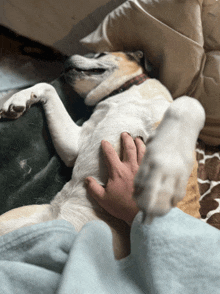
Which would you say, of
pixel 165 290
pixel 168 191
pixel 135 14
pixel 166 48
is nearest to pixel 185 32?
pixel 166 48

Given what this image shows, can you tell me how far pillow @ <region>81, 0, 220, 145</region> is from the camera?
93 centimetres

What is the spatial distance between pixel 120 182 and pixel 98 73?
55 centimetres

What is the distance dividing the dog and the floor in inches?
21.5

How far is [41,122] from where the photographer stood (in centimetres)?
94

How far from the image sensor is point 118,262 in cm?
54

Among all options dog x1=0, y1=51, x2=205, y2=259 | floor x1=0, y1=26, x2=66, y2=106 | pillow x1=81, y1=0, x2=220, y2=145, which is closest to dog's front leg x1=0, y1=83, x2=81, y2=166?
dog x1=0, y1=51, x2=205, y2=259

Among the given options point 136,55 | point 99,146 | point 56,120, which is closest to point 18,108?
point 56,120

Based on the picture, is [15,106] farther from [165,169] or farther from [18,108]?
[165,169]

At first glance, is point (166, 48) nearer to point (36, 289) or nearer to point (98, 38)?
point (98, 38)

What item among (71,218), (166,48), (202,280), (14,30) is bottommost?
(71,218)

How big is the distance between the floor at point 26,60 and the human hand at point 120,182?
90 cm

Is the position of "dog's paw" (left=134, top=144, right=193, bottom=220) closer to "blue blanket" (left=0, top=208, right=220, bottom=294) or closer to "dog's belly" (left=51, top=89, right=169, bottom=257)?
"blue blanket" (left=0, top=208, right=220, bottom=294)

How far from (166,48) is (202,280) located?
91cm

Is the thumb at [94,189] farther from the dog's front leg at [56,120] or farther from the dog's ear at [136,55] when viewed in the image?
the dog's ear at [136,55]
